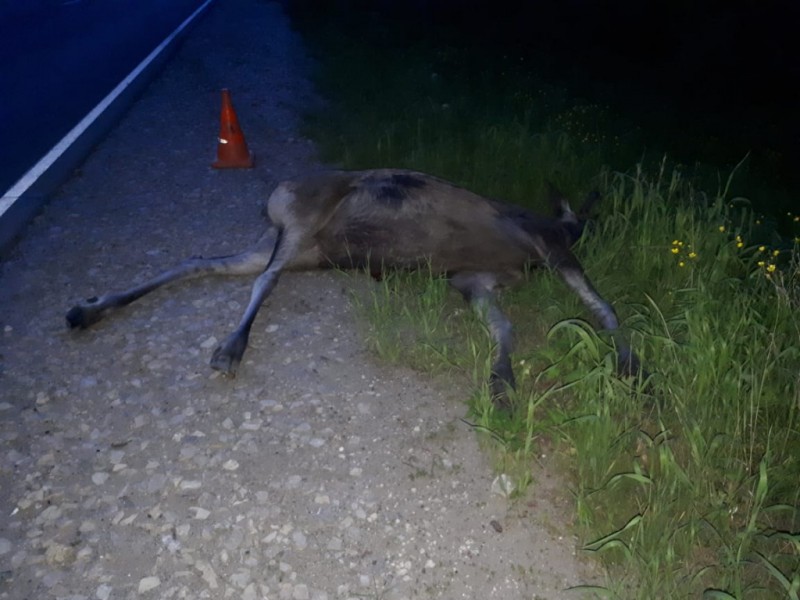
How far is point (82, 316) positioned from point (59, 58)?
10098mm

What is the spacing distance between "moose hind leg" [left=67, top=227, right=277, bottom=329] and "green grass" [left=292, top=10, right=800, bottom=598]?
85 cm

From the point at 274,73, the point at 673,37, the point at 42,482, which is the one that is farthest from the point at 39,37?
the point at 42,482

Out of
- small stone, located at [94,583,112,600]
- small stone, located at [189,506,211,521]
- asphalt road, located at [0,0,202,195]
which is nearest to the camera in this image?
small stone, located at [94,583,112,600]

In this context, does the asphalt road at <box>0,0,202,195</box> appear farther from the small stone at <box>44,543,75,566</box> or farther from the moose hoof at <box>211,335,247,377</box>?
the small stone at <box>44,543,75,566</box>

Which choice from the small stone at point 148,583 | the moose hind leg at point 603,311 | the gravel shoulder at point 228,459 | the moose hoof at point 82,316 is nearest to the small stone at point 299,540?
the gravel shoulder at point 228,459

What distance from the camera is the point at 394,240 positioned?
15.0 ft

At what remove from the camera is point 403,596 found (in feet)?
8.70

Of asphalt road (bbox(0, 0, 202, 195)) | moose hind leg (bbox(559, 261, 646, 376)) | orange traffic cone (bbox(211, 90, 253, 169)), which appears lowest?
asphalt road (bbox(0, 0, 202, 195))

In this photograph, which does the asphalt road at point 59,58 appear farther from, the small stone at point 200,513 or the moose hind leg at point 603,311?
the moose hind leg at point 603,311

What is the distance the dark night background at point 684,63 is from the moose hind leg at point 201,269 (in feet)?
15.6

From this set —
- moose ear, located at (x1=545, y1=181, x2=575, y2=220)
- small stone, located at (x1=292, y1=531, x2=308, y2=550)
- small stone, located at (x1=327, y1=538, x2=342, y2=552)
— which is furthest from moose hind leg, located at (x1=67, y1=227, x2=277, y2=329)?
small stone, located at (x1=327, y1=538, x2=342, y2=552)

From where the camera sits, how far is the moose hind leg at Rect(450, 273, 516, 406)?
3.65 meters

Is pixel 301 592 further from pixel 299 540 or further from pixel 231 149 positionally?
pixel 231 149

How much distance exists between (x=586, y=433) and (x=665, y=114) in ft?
22.7
